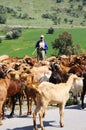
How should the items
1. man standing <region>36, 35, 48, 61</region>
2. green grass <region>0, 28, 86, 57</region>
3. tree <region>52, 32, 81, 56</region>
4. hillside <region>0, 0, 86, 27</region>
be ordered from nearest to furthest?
man standing <region>36, 35, 48, 61</region>, tree <region>52, 32, 81, 56</region>, green grass <region>0, 28, 86, 57</region>, hillside <region>0, 0, 86, 27</region>

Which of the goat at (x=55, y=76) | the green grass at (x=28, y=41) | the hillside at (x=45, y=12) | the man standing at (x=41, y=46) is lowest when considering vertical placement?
the green grass at (x=28, y=41)

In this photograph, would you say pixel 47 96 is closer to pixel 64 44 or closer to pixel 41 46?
pixel 41 46

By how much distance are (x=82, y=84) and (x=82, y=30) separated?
72.5 meters

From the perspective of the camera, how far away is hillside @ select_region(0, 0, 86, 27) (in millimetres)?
100688

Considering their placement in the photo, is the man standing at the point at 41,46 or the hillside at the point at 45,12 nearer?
the man standing at the point at 41,46

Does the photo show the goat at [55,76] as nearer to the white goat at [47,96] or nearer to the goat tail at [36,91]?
the goat tail at [36,91]

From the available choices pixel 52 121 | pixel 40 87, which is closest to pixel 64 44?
pixel 52 121

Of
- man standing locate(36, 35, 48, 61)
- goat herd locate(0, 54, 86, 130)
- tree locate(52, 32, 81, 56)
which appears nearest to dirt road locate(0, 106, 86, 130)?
goat herd locate(0, 54, 86, 130)

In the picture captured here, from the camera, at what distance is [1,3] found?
11525 centimetres

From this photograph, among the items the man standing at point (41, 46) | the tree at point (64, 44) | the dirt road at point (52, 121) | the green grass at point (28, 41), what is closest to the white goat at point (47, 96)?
the dirt road at point (52, 121)

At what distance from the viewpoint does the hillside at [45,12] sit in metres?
101

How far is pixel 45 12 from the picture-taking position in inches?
4353

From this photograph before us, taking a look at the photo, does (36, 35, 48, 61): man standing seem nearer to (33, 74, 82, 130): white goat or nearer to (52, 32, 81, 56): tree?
(33, 74, 82, 130): white goat

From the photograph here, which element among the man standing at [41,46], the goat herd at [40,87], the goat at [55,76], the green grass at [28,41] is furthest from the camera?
the green grass at [28,41]
